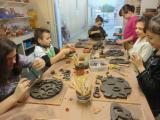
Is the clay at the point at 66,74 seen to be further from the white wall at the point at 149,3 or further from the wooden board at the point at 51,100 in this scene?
the white wall at the point at 149,3

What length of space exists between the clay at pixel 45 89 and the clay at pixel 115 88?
301mm

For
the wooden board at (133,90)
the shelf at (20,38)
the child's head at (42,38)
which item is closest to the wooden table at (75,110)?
the wooden board at (133,90)

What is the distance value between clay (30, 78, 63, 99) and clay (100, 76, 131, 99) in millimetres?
301

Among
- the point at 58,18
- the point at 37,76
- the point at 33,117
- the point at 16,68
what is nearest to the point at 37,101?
the point at 33,117

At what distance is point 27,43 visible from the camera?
3.63 m

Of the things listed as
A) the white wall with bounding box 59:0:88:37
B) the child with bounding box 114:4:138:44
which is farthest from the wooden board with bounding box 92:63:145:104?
the white wall with bounding box 59:0:88:37

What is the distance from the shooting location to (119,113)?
840 millimetres

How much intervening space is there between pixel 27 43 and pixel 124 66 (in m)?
2.67

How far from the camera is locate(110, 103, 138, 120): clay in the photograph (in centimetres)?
80

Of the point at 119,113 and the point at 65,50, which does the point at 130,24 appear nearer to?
the point at 65,50

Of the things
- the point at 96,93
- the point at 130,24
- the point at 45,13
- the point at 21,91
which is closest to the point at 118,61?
the point at 96,93

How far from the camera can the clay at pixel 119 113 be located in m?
0.80

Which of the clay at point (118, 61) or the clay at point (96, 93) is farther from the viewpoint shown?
the clay at point (118, 61)

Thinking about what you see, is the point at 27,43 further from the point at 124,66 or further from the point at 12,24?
the point at 124,66
